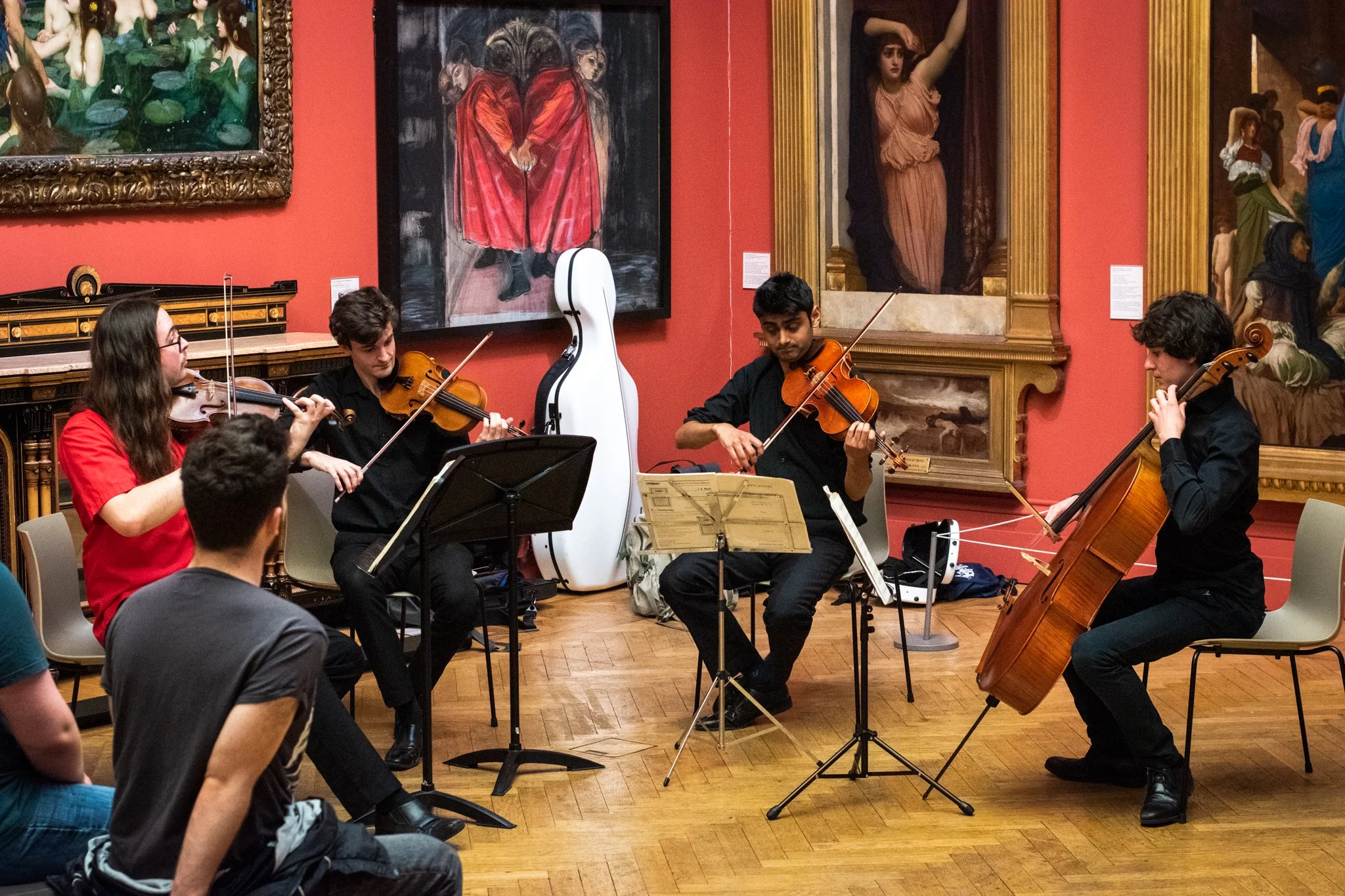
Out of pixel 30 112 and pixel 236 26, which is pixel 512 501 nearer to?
pixel 30 112

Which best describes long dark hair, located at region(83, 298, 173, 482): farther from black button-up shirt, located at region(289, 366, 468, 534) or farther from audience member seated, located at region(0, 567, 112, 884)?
audience member seated, located at region(0, 567, 112, 884)

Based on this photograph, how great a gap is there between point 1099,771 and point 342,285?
3114 millimetres

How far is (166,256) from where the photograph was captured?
5.25 metres

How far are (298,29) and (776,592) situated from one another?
2629 millimetres

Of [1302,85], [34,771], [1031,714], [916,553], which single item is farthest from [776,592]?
[1302,85]

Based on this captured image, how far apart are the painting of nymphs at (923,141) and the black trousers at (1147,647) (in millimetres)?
2579

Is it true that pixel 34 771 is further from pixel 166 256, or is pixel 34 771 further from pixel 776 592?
pixel 166 256

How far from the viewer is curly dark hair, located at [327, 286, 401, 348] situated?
4336 mm

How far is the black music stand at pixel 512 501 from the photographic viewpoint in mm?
3814

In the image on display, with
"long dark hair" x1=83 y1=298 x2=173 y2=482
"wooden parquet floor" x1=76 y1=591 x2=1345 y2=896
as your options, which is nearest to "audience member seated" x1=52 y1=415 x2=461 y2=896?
"wooden parquet floor" x1=76 y1=591 x2=1345 y2=896

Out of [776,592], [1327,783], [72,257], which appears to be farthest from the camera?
[72,257]

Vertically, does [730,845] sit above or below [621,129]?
below

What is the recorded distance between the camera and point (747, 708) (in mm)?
4609

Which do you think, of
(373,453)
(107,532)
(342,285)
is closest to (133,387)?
(107,532)
